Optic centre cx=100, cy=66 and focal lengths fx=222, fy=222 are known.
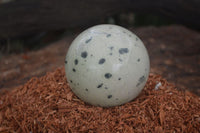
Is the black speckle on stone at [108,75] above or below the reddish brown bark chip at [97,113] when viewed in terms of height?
above

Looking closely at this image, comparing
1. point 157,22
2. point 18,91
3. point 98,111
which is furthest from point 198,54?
point 18,91

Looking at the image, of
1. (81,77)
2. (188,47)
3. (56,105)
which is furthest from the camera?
(188,47)

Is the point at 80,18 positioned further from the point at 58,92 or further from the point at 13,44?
the point at 58,92

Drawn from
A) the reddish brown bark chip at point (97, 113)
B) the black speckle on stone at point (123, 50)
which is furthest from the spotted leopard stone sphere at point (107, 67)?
the reddish brown bark chip at point (97, 113)

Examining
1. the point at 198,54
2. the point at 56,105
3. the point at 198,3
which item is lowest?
the point at 198,54

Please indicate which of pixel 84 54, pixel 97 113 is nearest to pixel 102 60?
pixel 84 54

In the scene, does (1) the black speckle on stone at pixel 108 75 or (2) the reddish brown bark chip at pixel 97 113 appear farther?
(2) the reddish brown bark chip at pixel 97 113

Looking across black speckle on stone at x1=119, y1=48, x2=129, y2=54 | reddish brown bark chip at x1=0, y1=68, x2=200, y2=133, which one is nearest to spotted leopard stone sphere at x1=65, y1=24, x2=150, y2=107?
black speckle on stone at x1=119, y1=48, x2=129, y2=54

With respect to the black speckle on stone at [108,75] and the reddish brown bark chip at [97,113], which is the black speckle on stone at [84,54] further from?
the reddish brown bark chip at [97,113]
